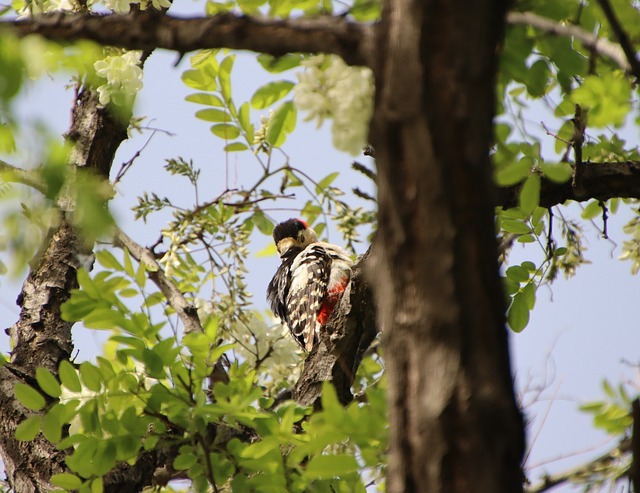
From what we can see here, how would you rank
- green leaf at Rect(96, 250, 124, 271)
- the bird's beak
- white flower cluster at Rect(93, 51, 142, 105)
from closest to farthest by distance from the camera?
green leaf at Rect(96, 250, 124, 271) → white flower cluster at Rect(93, 51, 142, 105) → the bird's beak

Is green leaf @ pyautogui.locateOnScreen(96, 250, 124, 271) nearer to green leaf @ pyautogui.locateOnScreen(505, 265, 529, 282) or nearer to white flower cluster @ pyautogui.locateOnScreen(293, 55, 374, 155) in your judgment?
white flower cluster @ pyautogui.locateOnScreen(293, 55, 374, 155)

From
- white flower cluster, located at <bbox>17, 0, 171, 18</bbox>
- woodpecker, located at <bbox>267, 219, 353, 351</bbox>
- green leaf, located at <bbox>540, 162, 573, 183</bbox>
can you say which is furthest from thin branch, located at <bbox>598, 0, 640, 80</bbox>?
woodpecker, located at <bbox>267, 219, 353, 351</bbox>

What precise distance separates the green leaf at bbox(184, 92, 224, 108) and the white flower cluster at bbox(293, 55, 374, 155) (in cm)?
110

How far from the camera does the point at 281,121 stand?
1.91 m

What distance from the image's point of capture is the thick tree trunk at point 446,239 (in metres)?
1.11

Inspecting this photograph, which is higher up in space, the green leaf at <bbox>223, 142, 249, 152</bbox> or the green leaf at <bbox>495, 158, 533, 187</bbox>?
the green leaf at <bbox>223, 142, 249, 152</bbox>

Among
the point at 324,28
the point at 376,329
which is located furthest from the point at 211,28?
the point at 376,329

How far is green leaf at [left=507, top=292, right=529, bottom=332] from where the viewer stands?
265cm

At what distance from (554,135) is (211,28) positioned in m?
1.43

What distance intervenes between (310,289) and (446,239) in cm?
403

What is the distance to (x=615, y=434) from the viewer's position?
198cm

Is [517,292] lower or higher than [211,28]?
lower

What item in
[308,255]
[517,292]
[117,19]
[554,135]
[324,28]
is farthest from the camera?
Result: [308,255]

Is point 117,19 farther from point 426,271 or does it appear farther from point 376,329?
point 376,329
